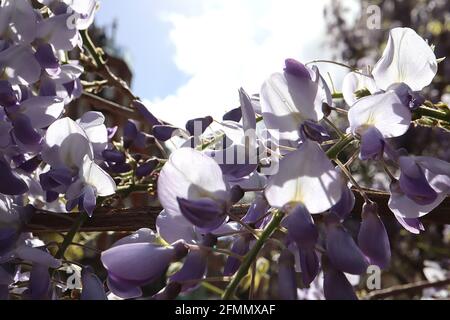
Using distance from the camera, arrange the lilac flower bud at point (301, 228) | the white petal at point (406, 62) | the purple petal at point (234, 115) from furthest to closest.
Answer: the purple petal at point (234, 115)
the white petal at point (406, 62)
the lilac flower bud at point (301, 228)

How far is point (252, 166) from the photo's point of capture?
1.62 feet

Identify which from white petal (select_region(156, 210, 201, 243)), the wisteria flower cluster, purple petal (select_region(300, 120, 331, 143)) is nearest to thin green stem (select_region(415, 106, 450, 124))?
the wisteria flower cluster

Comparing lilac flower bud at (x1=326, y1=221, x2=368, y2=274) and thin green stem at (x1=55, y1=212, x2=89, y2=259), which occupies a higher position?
lilac flower bud at (x1=326, y1=221, x2=368, y2=274)

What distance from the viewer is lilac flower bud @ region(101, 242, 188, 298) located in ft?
1.45

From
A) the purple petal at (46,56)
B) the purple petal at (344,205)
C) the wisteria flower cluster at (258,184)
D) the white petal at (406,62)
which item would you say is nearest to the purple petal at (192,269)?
the wisteria flower cluster at (258,184)

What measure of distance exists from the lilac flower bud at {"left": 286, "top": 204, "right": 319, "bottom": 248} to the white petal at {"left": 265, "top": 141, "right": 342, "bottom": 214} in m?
0.01

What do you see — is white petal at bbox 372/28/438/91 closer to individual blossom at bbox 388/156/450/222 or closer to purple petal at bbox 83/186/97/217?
individual blossom at bbox 388/156/450/222

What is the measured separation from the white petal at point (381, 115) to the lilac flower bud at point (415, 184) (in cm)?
3

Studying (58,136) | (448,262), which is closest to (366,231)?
(58,136)

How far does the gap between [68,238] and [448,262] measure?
1.93m

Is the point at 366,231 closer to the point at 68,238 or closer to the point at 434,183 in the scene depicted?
the point at 434,183

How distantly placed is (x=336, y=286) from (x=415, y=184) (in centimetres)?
10

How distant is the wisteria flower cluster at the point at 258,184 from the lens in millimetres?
426

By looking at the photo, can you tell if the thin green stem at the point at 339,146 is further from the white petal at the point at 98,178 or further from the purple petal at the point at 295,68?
the white petal at the point at 98,178
